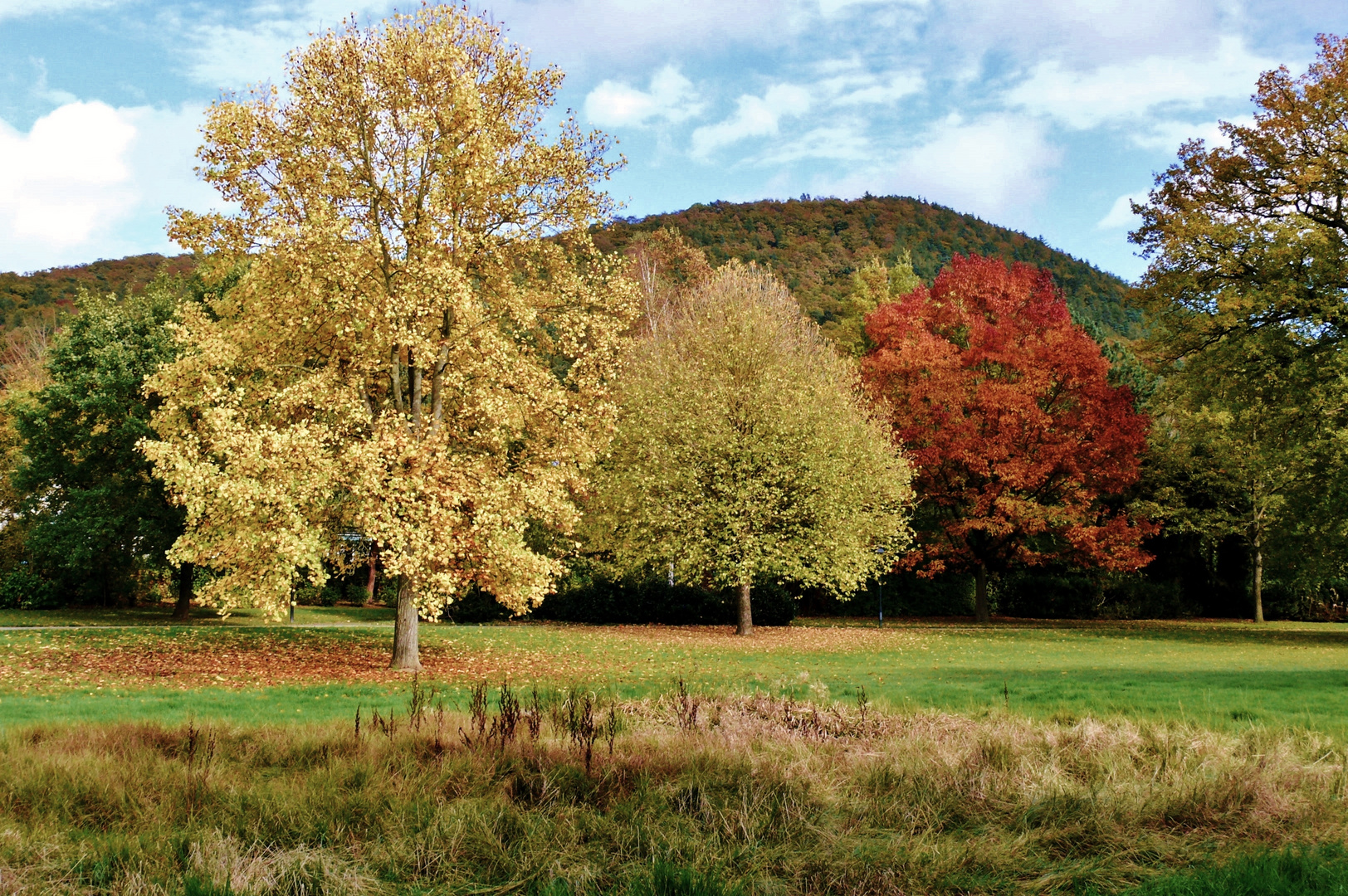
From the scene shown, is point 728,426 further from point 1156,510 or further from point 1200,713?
point 1156,510

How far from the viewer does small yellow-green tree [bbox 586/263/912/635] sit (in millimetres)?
23391

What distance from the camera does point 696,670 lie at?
584 inches

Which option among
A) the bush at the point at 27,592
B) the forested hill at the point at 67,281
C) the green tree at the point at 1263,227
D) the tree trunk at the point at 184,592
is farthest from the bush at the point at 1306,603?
the forested hill at the point at 67,281

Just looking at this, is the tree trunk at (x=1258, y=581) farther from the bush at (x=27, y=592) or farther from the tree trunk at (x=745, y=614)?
the bush at (x=27, y=592)

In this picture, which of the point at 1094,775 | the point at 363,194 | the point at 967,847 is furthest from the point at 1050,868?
the point at 363,194

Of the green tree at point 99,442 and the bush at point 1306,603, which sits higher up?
the green tree at point 99,442

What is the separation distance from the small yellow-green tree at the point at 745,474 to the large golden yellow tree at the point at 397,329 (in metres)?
7.13

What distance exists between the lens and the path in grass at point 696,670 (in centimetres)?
1050

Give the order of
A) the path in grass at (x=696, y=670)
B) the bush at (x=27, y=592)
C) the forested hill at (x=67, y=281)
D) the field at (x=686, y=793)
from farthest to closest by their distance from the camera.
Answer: the forested hill at (x=67, y=281)
the bush at (x=27, y=592)
the path in grass at (x=696, y=670)
the field at (x=686, y=793)

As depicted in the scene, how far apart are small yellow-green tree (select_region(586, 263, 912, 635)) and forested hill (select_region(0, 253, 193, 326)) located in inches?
1574

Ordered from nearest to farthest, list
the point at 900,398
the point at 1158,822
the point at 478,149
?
the point at 1158,822 < the point at 478,149 < the point at 900,398

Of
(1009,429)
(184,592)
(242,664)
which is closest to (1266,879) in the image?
(242,664)

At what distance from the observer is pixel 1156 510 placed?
32.4 meters

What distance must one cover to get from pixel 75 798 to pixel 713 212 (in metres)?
76.0
